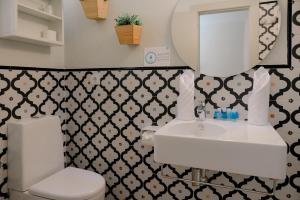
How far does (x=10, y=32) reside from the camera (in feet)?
4.78

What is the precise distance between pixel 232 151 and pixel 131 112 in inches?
36.0

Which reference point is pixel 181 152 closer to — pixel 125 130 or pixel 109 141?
pixel 125 130

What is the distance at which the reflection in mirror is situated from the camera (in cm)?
149

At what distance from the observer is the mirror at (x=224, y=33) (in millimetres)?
1448

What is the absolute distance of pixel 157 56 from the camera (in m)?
1.72

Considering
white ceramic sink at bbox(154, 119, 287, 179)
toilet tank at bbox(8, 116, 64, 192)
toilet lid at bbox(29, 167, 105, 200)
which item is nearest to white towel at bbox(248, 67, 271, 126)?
white ceramic sink at bbox(154, 119, 287, 179)

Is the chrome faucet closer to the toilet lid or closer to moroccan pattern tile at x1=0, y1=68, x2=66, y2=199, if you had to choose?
the toilet lid

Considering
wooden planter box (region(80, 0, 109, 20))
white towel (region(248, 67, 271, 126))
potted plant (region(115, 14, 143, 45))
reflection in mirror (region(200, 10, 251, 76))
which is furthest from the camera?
wooden planter box (region(80, 0, 109, 20))

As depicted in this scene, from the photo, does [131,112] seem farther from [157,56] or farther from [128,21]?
[128,21]

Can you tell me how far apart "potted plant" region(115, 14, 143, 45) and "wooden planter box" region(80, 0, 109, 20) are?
21 cm

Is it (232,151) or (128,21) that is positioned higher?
(128,21)

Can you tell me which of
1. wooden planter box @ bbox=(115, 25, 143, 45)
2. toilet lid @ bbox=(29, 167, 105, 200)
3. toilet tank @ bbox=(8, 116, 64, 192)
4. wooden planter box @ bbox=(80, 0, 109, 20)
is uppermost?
wooden planter box @ bbox=(80, 0, 109, 20)

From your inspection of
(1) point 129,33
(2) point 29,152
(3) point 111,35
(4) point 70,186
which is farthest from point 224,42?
(2) point 29,152

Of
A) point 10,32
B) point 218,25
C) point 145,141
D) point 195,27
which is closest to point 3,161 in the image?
point 10,32
